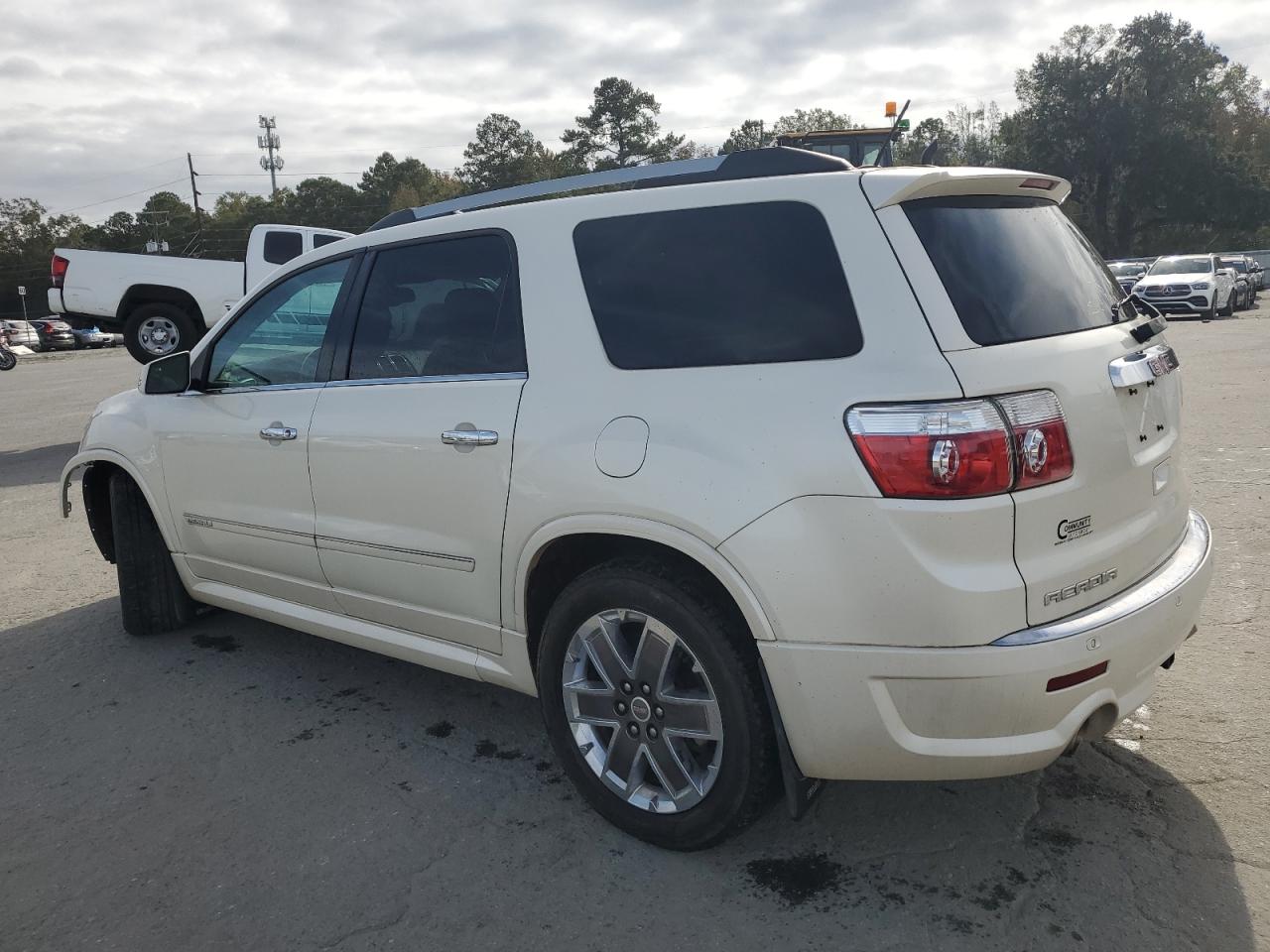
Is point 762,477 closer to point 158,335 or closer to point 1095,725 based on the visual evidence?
point 1095,725

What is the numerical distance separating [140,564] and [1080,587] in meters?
4.16

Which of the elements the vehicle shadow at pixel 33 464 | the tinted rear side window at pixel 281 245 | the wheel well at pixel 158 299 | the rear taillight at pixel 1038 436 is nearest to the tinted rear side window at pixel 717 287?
the rear taillight at pixel 1038 436

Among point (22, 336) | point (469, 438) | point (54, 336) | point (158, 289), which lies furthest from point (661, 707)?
point (54, 336)

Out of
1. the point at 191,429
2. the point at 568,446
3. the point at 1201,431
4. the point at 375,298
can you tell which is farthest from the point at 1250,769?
the point at 1201,431

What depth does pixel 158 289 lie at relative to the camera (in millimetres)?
14023

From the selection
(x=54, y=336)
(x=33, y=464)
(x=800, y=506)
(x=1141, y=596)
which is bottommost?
(x=54, y=336)

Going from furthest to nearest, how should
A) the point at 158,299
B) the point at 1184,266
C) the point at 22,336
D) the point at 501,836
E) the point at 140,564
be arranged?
the point at 22,336
the point at 1184,266
the point at 158,299
the point at 140,564
the point at 501,836

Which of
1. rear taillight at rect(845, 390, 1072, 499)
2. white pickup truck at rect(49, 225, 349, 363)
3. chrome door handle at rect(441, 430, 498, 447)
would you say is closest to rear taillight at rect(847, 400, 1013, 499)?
rear taillight at rect(845, 390, 1072, 499)

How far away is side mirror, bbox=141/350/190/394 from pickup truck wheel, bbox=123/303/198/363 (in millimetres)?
10485

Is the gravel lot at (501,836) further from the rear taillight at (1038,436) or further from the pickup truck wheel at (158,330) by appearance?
the pickup truck wheel at (158,330)

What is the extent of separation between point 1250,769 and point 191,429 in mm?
4188

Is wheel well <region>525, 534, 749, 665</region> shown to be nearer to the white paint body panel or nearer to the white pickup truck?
the white paint body panel

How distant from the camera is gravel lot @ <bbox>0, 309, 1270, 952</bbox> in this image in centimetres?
258

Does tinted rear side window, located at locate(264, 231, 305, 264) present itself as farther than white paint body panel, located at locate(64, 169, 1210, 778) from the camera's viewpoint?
Yes
